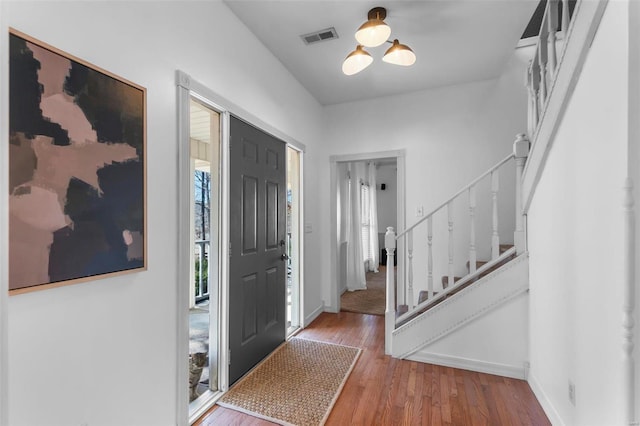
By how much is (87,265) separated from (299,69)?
2566mm

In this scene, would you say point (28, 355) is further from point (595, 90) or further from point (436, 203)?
point (436, 203)

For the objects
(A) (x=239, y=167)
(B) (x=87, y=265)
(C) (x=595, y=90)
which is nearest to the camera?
(B) (x=87, y=265)

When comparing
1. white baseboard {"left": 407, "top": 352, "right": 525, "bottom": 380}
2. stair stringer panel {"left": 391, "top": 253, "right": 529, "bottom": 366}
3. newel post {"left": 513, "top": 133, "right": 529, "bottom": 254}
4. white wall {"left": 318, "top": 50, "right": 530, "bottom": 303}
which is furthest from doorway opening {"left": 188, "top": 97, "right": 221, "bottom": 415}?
newel post {"left": 513, "top": 133, "right": 529, "bottom": 254}

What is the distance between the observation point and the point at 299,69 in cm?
301

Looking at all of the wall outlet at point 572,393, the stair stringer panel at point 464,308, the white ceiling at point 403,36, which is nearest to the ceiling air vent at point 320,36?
the white ceiling at point 403,36

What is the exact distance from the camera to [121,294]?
137 centimetres

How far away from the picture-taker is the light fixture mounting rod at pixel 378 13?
2.10 m

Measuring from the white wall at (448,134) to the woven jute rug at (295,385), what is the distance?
149 cm

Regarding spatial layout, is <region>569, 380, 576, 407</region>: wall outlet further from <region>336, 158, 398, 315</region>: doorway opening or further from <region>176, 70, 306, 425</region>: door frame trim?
Result: <region>336, 158, 398, 315</region>: doorway opening

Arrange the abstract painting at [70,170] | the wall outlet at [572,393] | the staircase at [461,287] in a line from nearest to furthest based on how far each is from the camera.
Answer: the abstract painting at [70,170]
the wall outlet at [572,393]
the staircase at [461,287]

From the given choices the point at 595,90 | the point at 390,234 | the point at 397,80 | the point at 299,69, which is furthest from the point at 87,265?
the point at 397,80

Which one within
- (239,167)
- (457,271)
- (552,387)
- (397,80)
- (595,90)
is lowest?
(552,387)

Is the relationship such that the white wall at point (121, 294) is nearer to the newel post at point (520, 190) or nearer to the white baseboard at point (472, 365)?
the white baseboard at point (472, 365)

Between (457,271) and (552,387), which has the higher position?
(457,271)
